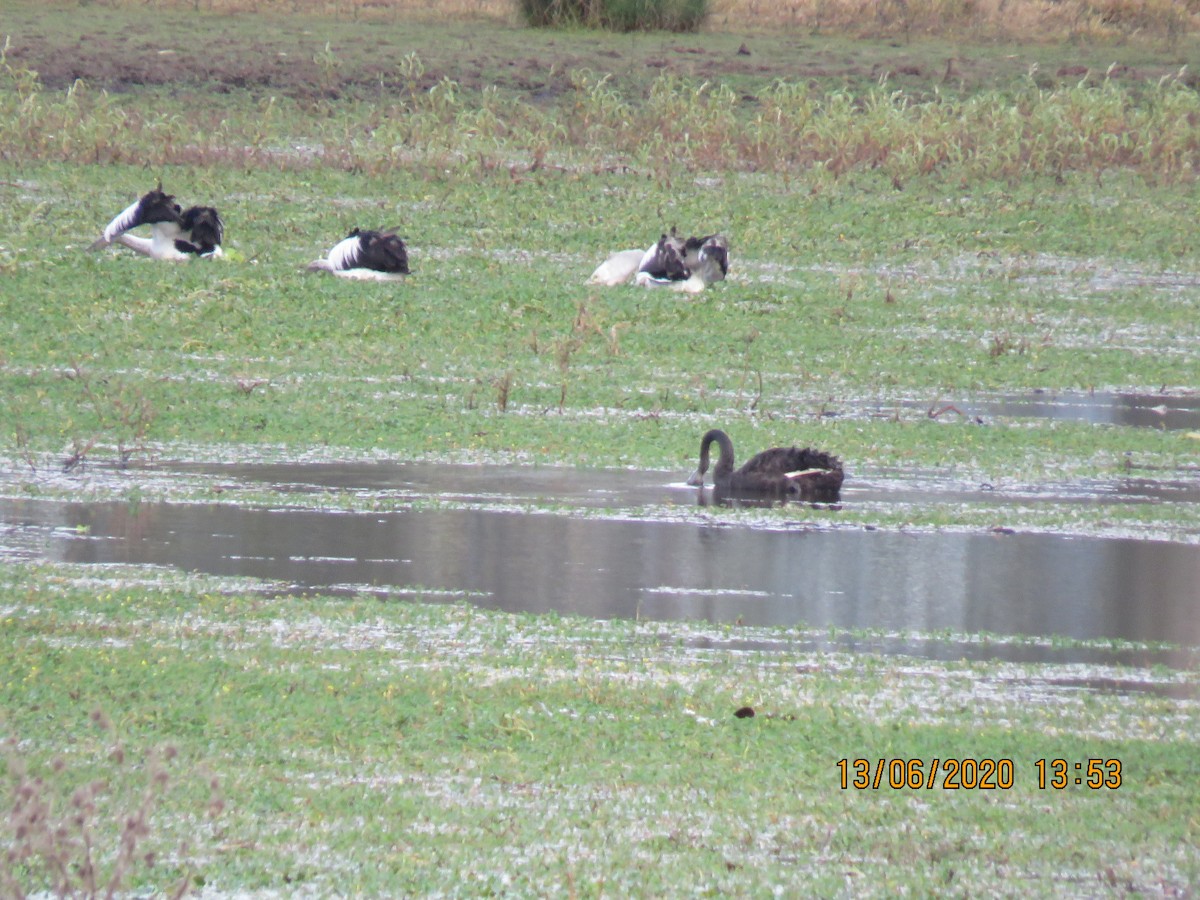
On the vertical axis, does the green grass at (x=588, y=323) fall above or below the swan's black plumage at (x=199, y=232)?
below

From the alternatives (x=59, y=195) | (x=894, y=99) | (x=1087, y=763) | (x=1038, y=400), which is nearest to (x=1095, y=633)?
(x=1087, y=763)

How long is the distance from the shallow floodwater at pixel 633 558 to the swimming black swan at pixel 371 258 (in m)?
5.79

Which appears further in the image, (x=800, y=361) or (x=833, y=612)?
(x=800, y=361)

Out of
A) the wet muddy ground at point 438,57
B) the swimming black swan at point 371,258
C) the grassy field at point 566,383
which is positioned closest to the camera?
the grassy field at point 566,383

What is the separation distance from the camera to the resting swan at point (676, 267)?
16.0 metres

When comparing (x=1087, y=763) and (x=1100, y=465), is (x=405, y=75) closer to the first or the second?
(x=1100, y=465)

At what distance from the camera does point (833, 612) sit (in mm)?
7906

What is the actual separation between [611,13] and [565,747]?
26587 mm

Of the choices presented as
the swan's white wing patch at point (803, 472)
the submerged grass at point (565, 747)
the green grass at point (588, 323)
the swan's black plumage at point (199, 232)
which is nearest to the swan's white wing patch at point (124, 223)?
the green grass at point (588, 323)

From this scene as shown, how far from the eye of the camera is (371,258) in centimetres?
1573

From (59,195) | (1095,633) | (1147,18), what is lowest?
(1095,633)

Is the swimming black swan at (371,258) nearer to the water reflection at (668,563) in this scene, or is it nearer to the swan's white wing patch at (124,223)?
the swan's white wing patch at (124,223)

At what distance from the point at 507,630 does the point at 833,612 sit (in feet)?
4.86

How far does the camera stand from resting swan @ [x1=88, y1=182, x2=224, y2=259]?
52.8ft
